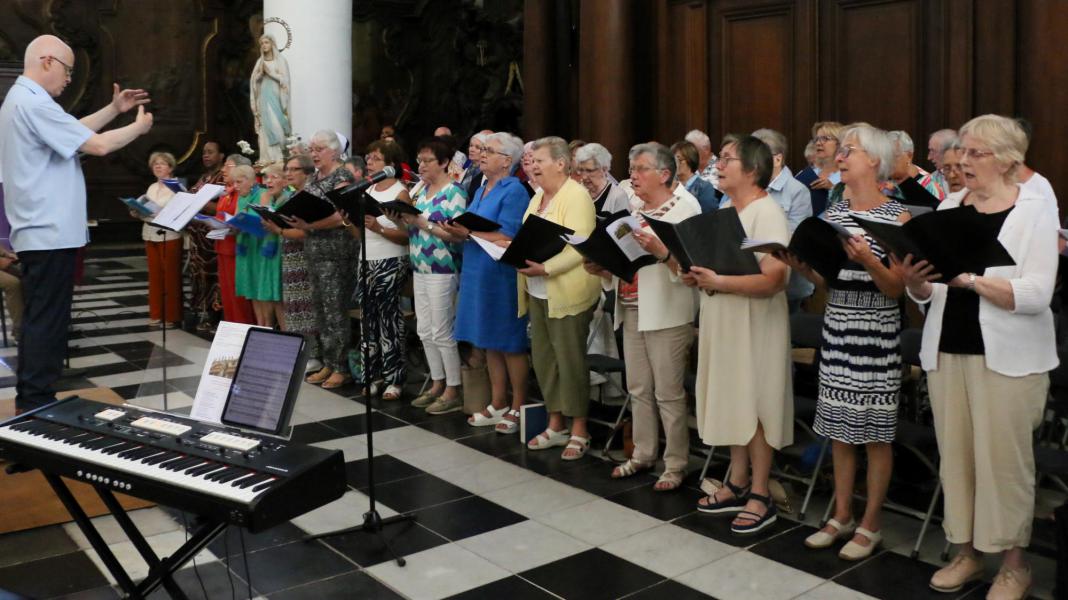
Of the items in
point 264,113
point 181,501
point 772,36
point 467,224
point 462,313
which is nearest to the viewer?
point 181,501

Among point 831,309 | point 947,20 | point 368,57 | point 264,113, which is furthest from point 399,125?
point 831,309

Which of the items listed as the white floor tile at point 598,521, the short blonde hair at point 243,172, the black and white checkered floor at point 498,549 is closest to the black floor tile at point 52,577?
the black and white checkered floor at point 498,549

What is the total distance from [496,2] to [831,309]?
39.4ft

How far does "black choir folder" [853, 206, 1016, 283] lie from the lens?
339 centimetres

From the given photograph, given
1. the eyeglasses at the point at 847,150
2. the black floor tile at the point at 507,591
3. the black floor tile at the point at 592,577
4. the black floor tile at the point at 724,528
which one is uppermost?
the eyeglasses at the point at 847,150

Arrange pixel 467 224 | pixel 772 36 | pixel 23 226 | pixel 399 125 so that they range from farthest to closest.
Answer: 1. pixel 399 125
2. pixel 772 36
3. pixel 467 224
4. pixel 23 226

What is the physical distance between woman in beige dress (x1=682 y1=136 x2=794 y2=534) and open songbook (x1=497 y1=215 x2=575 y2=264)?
2.66 ft

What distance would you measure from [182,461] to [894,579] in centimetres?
261

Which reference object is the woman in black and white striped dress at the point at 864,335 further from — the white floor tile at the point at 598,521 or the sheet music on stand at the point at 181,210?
the sheet music on stand at the point at 181,210

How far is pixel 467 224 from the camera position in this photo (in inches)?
227

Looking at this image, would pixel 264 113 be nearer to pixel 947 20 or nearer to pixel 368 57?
pixel 947 20

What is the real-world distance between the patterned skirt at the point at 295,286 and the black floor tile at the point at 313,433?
1.32 meters

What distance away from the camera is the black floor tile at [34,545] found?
4312 mm

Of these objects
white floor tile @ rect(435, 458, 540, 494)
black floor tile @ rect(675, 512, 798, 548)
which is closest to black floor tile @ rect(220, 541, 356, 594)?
white floor tile @ rect(435, 458, 540, 494)
